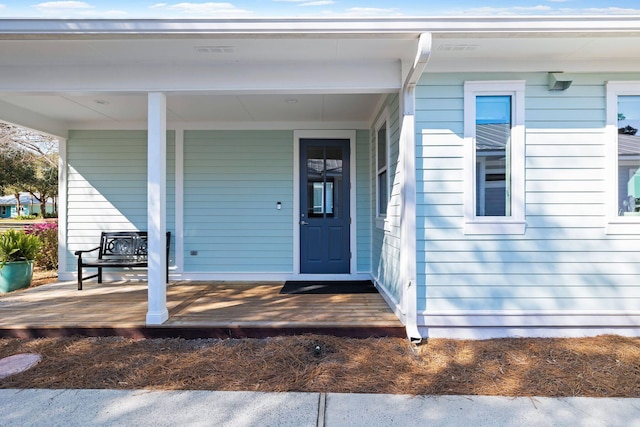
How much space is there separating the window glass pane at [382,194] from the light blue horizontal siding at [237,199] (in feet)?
4.07

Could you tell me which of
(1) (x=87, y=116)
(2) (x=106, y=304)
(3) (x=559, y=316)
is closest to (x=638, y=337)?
(3) (x=559, y=316)

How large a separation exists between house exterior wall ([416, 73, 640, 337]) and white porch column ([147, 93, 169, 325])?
7.39 ft

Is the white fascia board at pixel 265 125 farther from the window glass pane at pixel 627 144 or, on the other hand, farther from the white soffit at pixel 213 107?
the window glass pane at pixel 627 144

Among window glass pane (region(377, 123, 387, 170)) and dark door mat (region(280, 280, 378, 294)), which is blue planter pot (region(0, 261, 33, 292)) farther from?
window glass pane (region(377, 123, 387, 170))

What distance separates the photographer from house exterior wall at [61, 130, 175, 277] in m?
5.13

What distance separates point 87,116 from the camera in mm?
4797

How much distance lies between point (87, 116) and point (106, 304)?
252cm

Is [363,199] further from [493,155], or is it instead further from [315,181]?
[493,155]

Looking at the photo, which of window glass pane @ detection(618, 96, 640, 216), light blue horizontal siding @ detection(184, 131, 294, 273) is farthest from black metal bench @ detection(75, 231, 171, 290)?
window glass pane @ detection(618, 96, 640, 216)

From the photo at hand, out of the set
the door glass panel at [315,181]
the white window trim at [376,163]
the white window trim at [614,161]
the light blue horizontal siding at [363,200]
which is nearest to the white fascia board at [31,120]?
the door glass panel at [315,181]

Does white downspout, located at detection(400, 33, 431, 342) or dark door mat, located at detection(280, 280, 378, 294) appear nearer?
Answer: white downspout, located at detection(400, 33, 431, 342)

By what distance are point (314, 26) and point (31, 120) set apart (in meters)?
3.92

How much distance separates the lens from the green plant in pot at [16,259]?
4.61 meters

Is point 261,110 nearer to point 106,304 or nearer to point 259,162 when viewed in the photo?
point 259,162
